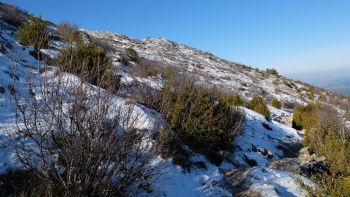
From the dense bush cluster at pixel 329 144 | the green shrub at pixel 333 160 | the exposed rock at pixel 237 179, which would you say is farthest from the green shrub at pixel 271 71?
the exposed rock at pixel 237 179

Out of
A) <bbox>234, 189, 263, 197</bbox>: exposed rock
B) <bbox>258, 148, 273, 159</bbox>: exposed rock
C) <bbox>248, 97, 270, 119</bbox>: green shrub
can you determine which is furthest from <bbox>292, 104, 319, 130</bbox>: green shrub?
<bbox>234, 189, 263, 197</bbox>: exposed rock

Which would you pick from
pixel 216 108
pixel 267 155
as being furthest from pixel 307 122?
pixel 216 108

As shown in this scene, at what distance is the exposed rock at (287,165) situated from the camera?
8922 mm

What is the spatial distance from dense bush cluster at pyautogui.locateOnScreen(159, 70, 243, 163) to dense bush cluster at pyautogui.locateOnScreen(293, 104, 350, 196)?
98.1 inches

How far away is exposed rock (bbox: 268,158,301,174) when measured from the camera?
351 inches

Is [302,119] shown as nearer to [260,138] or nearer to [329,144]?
[260,138]

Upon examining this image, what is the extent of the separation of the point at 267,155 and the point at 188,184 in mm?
4376

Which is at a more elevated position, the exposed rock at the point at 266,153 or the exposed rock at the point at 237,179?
the exposed rock at the point at 237,179

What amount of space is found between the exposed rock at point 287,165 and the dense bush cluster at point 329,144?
1.51 ft

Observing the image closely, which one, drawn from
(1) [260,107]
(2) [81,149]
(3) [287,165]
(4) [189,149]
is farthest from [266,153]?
(2) [81,149]

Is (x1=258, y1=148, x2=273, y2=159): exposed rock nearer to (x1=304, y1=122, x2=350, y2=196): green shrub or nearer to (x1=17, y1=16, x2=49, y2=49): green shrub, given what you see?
(x1=304, y1=122, x2=350, y2=196): green shrub

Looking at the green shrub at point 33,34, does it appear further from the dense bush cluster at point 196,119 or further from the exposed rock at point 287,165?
the exposed rock at point 287,165

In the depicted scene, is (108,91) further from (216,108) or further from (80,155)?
(216,108)

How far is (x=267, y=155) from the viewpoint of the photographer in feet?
35.7
